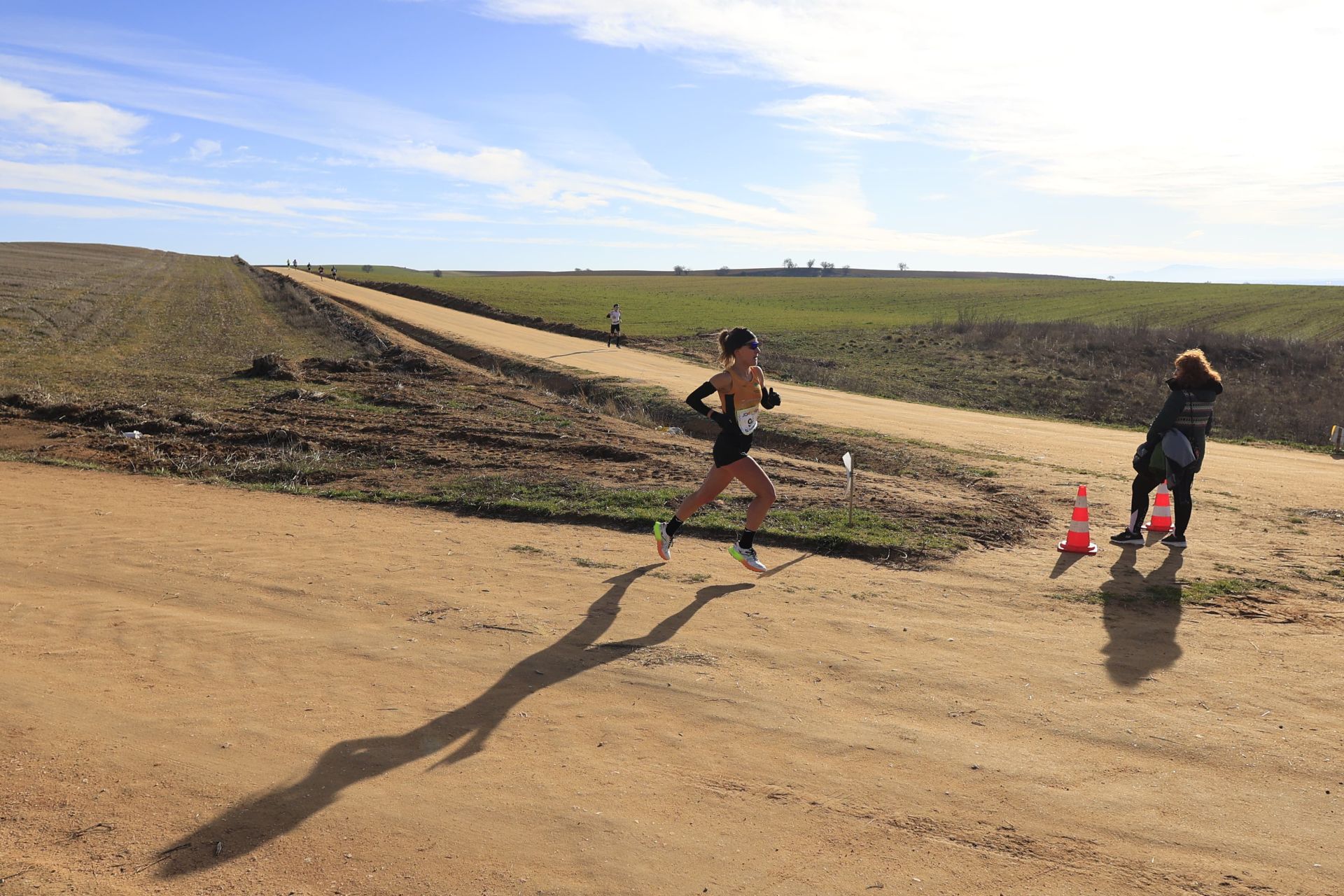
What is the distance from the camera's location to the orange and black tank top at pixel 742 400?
→ 25.0 feet

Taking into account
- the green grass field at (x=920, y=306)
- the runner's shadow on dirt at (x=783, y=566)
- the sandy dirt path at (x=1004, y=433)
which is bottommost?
the runner's shadow on dirt at (x=783, y=566)

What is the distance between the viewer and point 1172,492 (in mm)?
8914

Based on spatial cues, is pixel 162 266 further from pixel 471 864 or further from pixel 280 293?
pixel 471 864

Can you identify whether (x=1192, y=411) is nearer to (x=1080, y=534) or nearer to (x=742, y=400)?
(x=1080, y=534)

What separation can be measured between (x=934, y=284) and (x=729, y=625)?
341 ft

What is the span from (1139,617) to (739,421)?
3343mm

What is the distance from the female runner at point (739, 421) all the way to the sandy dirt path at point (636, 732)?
538mm

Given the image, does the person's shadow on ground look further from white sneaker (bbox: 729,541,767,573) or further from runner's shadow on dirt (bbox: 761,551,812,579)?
white sneaker (bbox: 729,541,767,573)

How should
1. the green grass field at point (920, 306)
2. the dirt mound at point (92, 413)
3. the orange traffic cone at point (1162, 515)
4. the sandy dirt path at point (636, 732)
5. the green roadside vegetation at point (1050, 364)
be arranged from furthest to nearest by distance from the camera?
1. the green grass field at point (920, 306)
2. the green roadside vegetation at point (1050, 364)
3. the dirt mound at point (92, 413)
4. the orange traffic cone at point (1162, 515)
5. the sandy dirt path at point (636, 732)

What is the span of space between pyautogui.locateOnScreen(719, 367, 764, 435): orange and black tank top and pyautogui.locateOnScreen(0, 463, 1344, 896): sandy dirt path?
1315mm

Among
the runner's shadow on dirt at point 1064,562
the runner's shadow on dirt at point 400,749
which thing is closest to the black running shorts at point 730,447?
the runner's shadow on dirt at point 400,749

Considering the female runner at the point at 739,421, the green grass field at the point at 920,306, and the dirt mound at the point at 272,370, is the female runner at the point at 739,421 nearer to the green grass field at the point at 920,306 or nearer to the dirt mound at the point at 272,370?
the dirt mound at the point at 272,370

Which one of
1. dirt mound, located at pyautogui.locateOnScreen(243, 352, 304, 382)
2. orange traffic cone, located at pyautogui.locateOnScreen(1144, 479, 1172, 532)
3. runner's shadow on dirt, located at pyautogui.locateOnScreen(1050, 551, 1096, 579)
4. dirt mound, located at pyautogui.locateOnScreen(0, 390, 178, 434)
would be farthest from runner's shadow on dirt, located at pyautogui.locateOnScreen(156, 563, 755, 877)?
dirt mound, located at pyautogui.locateOnScreen(243, 352, 304, 382)

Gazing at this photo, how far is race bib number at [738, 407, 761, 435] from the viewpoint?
7.61 metres
